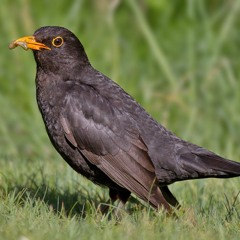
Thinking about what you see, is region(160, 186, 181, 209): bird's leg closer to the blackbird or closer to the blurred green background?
the blackbird

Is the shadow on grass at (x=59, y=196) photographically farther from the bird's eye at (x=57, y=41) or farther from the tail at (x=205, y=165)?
the bird's eye at (x=57, y=41)

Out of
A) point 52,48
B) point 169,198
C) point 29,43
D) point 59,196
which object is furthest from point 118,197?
point 29,43

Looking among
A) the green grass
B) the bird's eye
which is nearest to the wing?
the green grass

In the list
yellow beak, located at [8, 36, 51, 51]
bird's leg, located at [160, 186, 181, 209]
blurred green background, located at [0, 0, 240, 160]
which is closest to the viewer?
bird's leg, located at [160, 186, 181, 209]

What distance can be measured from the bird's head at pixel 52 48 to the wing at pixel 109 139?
12.8 inches

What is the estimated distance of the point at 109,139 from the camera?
600 centimetres

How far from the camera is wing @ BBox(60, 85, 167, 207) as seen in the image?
19.1 ft

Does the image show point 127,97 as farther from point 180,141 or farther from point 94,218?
point 94,218

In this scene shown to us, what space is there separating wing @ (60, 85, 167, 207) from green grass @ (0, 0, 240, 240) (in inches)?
10.6

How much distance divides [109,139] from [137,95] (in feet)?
14.4

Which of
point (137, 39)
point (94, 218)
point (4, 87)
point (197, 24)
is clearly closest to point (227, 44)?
point (197, 24)

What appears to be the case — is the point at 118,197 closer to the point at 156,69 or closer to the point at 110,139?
the point at 110,139

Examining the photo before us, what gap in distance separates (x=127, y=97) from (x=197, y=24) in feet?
13.4

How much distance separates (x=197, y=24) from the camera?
33.4ft
